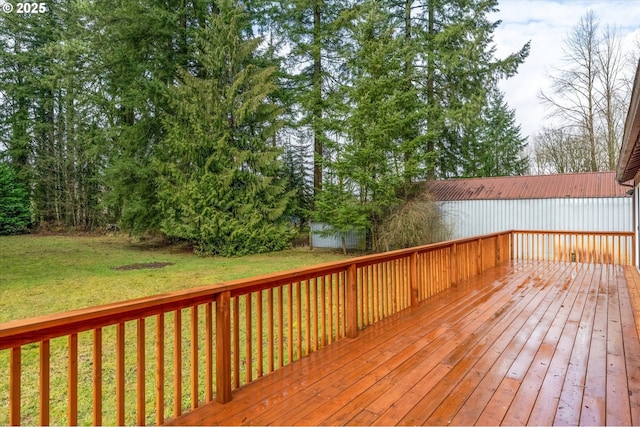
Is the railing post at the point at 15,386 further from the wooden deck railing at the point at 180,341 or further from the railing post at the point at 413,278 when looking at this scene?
the railing post at the point at 413,278

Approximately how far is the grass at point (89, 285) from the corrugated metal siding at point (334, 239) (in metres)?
0.78

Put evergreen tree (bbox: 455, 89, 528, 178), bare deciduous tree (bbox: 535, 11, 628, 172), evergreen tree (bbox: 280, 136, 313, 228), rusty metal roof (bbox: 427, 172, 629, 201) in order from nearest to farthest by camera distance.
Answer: rusty metal roof (bbox: 427, 172, 629, 201) < bare deciduous tree (bbox: 535, 11, 628, 172) < evergreen tree (bbox: 280, 136, 313, 228) < evergreen tree (bbox: 455, 89, 528, 178)

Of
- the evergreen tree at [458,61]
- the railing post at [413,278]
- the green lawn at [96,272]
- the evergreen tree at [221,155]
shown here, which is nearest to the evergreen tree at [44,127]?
the green lawn at [96,272]

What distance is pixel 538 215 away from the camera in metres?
11.1

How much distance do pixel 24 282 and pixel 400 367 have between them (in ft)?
25.6

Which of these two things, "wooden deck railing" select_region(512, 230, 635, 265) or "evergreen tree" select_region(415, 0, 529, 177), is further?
"evergreen tree" select_region(415, 0, 529, 177)

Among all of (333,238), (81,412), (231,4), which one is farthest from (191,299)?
(231,4)

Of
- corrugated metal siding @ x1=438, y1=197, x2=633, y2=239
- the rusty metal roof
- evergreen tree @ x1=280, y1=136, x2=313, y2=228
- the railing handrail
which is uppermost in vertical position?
evergreen tree @ x1=280, y1=136, x2=313, y2=228

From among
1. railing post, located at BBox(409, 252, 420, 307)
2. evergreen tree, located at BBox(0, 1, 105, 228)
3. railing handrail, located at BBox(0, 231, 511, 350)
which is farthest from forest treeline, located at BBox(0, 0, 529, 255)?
railing handrail, located at BBox(0, 231, 511, 350)

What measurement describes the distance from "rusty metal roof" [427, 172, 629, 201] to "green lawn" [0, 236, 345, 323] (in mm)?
4801

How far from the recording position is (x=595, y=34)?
14.6 m

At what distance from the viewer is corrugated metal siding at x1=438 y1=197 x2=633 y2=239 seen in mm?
10117

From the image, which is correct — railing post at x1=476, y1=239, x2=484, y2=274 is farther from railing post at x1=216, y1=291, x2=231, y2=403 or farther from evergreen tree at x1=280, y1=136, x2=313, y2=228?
evergreen tree at x1=280, y1=136, x2=313, y2=228

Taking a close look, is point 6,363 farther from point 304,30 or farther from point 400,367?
point 304,30
